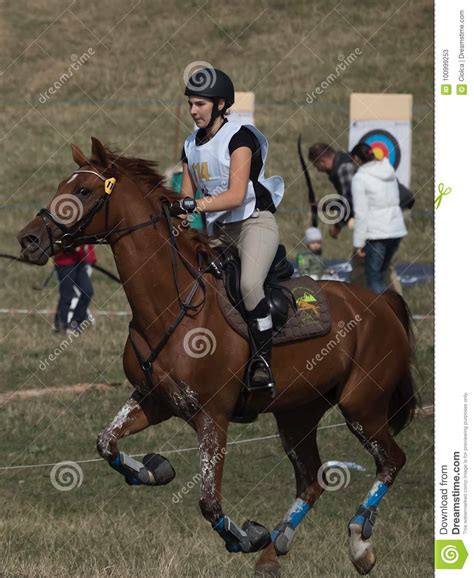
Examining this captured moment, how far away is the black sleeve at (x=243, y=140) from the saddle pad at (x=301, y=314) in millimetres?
814

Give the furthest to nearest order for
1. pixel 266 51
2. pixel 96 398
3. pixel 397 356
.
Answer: pixel 266 51, pixel 96 398, pixel 397 356

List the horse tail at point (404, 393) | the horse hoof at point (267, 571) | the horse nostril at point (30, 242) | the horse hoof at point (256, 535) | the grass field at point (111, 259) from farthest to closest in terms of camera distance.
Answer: the horse tail at point (404, 393), the grass field at point (111, 259), the horse hoof at point (267, 571), the horse hoof at point (256, 535), the horse nostril at point (30, 242)

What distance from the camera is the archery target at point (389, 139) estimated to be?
72.9 ft

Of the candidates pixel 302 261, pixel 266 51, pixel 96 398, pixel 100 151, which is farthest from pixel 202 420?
pixel 266 51

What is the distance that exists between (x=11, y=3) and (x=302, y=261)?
68.7 ft

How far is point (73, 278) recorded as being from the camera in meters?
15.9

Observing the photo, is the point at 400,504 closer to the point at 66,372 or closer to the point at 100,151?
the point at 100,151
